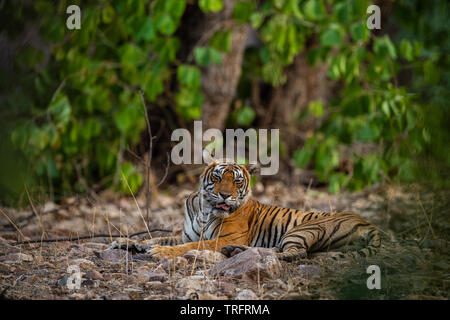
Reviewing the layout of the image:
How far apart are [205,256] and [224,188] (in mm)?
690

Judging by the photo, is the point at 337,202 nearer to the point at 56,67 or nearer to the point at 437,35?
the point at 437,35

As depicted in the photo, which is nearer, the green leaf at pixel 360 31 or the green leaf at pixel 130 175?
the green leaf at pixel 360 31

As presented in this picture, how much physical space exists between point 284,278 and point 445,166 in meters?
1.37

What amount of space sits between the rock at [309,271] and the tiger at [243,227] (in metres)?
0.24

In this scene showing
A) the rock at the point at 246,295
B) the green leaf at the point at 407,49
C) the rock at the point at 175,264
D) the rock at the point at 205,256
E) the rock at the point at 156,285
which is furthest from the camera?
the green leaf at the point at 407,49

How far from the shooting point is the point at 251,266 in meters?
3.91

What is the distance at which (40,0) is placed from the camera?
19.8ft

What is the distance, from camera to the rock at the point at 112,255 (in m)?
4.52

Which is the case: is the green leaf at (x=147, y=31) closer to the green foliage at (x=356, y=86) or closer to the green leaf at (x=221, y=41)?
the green leaf at (x=221, y=41)

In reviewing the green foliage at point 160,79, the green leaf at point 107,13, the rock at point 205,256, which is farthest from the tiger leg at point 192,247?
the green leaf at point 107,13

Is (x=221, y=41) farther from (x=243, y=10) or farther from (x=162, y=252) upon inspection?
(x=162, y=252)

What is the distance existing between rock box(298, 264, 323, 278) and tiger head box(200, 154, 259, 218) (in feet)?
3.27

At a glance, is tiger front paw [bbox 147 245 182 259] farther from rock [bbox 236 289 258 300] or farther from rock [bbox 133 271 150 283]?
rock [bbox 236 289 258 300]
